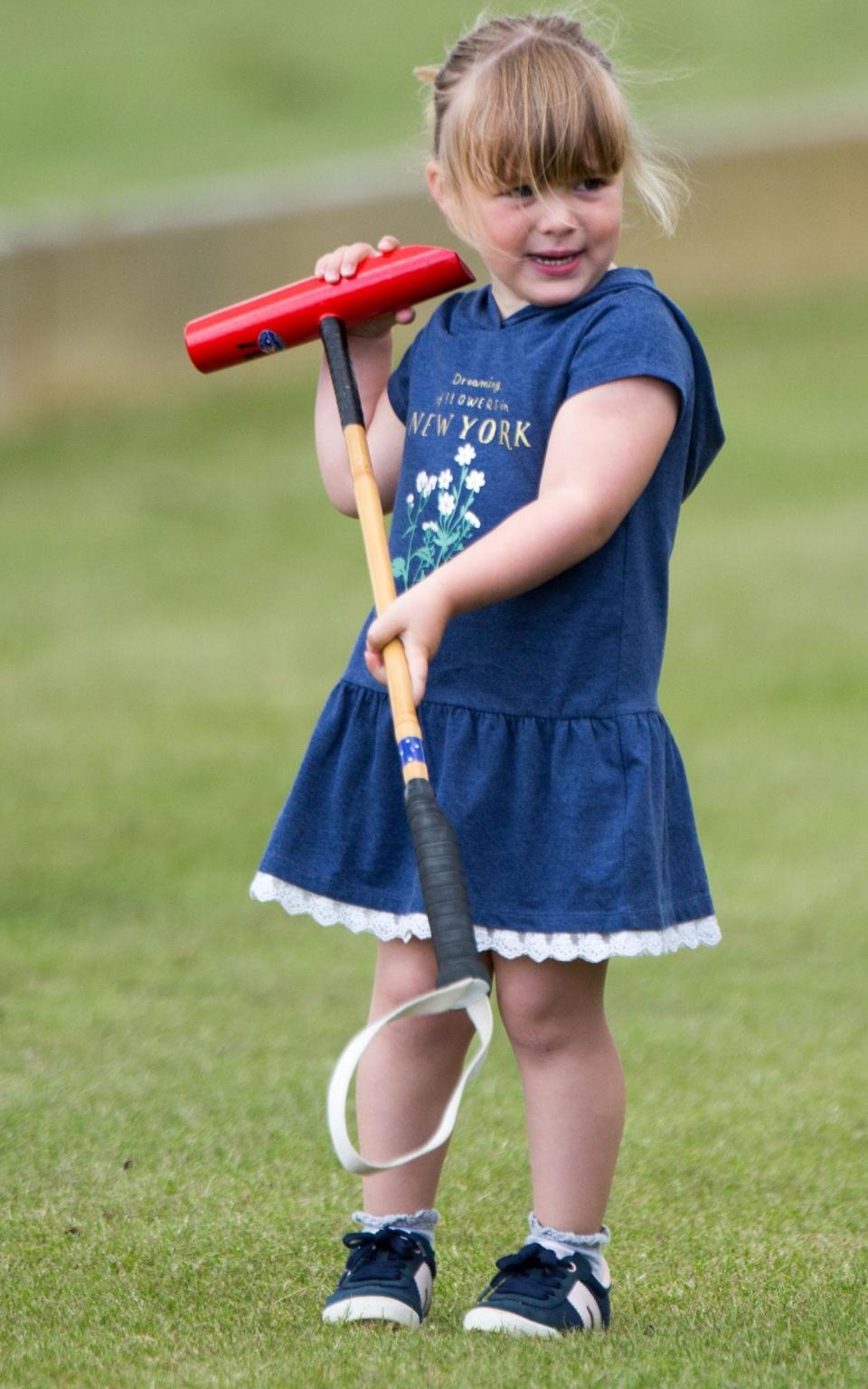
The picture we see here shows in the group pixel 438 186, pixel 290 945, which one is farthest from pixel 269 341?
pixel 290 945

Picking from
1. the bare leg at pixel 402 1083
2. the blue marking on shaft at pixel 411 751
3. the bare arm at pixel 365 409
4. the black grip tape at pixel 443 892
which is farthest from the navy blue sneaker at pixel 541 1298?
the bare arm at pixel 365 409

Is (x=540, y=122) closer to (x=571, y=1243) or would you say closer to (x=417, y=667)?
(x=417, y=667)

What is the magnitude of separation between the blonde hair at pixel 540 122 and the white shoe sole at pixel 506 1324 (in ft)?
3.99

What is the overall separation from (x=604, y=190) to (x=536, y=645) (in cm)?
51

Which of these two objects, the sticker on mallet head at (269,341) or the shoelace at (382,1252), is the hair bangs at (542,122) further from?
the shoelace at (382,1252)

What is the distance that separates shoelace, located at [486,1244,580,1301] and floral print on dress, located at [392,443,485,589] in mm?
764

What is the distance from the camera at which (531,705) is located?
7.49ft

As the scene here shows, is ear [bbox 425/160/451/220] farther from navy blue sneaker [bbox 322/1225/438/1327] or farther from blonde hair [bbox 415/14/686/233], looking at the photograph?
navy blue sneaker [bbox 322/1225/438/1327]

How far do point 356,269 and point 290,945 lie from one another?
2.05 meters

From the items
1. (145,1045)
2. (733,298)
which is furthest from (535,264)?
(733,298)

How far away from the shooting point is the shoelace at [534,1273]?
224cm

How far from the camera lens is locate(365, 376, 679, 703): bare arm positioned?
2.12 m

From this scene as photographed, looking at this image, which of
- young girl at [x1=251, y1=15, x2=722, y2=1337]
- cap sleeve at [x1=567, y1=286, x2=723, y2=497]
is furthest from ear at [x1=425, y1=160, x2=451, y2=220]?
cap sleeve at [x1=567, y1=286, x2=723, y2=497]

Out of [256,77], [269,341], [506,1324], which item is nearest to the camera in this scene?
[506,1324]
